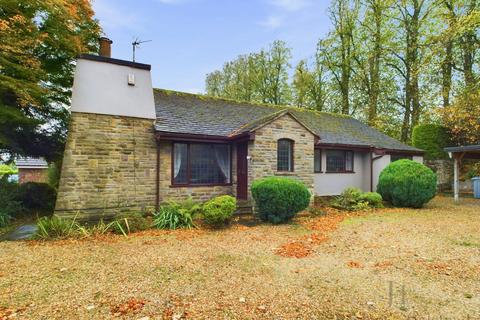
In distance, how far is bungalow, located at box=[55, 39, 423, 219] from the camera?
27.2 feet

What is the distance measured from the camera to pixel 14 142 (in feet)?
31.1

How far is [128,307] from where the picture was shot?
3457 mm

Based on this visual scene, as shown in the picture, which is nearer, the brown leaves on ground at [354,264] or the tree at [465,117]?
the brown leaves on ground at [354,264]

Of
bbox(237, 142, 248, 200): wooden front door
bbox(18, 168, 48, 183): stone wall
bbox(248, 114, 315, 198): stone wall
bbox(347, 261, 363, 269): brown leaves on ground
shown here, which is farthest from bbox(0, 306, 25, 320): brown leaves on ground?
bbox(18, 168, 48, 183): stone wall

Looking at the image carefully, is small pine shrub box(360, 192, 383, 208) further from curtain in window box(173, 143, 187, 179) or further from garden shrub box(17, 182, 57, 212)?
garden shrub box(17, 182, 57, 212)

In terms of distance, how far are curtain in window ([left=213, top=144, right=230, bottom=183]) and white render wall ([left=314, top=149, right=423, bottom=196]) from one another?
191 inches

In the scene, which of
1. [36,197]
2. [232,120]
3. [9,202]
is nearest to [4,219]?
[9,202]

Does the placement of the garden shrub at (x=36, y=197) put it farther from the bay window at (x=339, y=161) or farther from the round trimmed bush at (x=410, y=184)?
the round trimmed bush at (x=410, y=184)

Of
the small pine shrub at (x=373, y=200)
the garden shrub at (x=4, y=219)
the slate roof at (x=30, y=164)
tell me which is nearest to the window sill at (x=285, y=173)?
the small pine shrub at (x=373, y=200)

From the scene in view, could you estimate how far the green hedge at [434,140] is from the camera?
17.4 meters

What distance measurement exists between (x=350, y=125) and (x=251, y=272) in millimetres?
15112

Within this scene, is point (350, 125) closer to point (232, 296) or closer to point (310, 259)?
point (310, 259)

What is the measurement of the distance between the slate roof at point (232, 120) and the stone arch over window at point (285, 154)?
3.36ft

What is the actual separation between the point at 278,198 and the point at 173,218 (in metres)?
3.41
